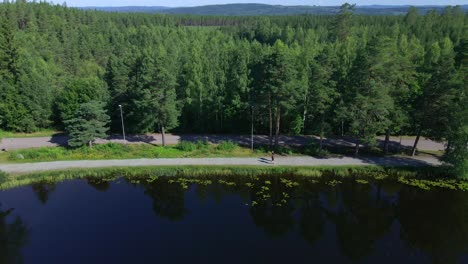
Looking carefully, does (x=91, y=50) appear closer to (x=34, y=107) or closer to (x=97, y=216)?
(x=34, y=107)

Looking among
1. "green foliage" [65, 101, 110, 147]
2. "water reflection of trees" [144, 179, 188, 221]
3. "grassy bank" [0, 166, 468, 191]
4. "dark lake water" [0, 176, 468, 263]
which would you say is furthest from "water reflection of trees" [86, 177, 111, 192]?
"green foliage" [65, 101, 110, 147]

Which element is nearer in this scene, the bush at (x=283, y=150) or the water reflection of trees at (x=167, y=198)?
the water reflection of trees at (x=167, y=198)

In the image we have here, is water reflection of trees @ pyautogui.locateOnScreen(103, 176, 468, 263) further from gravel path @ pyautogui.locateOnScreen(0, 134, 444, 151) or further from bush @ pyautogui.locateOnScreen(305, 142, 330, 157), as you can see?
gravel path @ pyautogui.locateOnScreen(0, 134, 444, 151)

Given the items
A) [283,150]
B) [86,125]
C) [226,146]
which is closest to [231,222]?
[226,146]

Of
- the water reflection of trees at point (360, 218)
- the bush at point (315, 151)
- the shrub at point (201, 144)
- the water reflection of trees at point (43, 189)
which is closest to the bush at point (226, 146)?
the shrub at point (201, 144)

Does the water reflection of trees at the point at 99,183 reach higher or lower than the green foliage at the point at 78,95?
lower

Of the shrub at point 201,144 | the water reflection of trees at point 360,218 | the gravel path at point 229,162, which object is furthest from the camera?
the shrub at point 201,144

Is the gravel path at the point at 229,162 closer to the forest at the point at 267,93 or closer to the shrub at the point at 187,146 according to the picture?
the shrub at the point at 187,146
